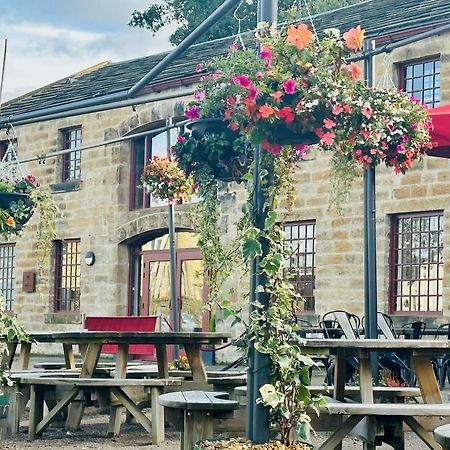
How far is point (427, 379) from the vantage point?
22.4ft

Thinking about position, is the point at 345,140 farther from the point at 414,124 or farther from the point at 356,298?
the point at 356,298

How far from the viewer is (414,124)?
248 inches

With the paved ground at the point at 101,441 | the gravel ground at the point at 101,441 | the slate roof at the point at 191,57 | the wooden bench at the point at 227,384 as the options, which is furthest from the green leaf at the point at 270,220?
the slate roof at the point at 191,57

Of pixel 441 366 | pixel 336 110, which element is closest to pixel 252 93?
pixel 336 110

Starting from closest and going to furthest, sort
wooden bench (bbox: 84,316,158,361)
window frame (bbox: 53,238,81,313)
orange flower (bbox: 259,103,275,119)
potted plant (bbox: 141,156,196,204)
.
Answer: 1. orange flower (bbox: 259,103,275,119)
2. wooden bench (bbox: 84,316,158,361)
3. potted plant (bbox: 141,156,196,204)
4. window frame (bbox: 53,238,81,313)

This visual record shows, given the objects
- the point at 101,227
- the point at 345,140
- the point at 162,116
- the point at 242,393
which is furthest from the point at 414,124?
the point at 101,227

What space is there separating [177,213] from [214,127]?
12.8m

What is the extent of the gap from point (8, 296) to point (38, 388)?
568 inches

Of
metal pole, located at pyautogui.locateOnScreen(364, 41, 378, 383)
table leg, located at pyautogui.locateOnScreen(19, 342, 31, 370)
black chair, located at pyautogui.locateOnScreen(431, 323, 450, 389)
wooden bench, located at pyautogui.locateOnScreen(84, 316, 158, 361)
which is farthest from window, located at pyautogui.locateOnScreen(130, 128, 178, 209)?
wooden bench, located at pyautogui.locateOnScreen(84, 316, 158, 361)

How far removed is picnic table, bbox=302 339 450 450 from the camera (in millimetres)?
6277

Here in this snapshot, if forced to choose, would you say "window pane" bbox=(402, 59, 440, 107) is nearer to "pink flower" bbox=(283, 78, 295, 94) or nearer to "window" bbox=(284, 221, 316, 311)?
"window" bbox=(284, 221, 316, 311)

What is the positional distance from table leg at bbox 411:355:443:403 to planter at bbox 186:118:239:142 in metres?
1.90

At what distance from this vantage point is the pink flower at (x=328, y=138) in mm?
5465

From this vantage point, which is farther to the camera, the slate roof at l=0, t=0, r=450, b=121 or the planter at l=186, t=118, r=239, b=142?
the slate roof at l=0, t=0, r=450, b=121
